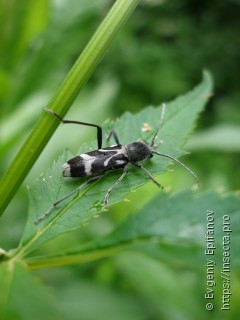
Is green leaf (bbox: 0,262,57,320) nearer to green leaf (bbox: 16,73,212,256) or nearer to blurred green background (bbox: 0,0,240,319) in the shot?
green leaf (bbox: 16,73,212,256)

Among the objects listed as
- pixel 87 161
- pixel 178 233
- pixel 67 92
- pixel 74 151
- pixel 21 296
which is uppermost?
pixel 74 151

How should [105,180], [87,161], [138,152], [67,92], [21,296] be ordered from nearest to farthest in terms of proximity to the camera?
[21,296] < [67,92] < [105,180] < [87,161] < [138,152]

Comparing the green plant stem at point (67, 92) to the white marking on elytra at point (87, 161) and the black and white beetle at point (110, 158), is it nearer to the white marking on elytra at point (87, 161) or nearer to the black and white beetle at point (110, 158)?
the black and white beetle at point (110, 158)

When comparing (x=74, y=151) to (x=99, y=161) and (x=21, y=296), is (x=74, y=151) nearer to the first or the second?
(x=99, y=161)

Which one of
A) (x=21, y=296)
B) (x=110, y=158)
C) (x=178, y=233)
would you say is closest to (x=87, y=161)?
(x=110, y=158)

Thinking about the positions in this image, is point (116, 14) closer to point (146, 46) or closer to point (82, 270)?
point (82, 270)

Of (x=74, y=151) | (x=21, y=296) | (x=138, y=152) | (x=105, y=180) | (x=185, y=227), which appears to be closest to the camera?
(x=21, y=296)
